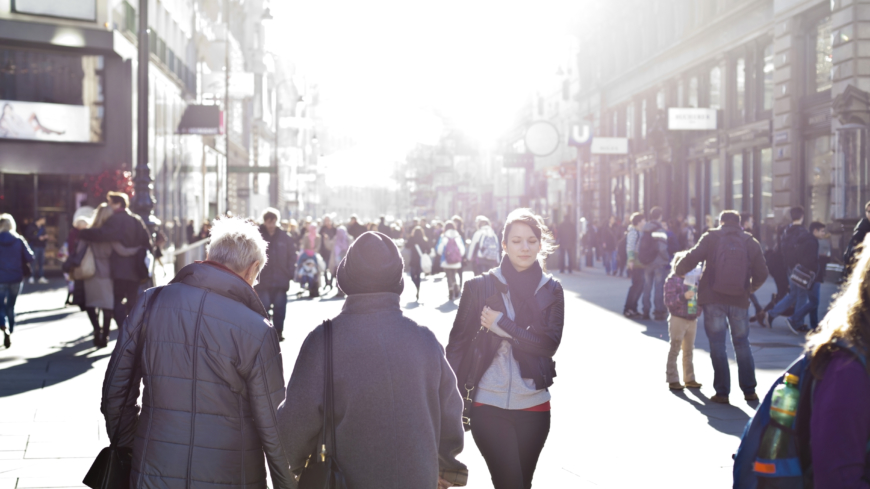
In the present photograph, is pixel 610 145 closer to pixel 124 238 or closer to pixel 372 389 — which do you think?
pixel 124 238

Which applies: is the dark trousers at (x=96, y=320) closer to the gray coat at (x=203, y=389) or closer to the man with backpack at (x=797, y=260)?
the gray coat at (x=203, y=389)

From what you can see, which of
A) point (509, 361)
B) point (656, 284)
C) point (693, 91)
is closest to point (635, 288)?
point (656, 284)

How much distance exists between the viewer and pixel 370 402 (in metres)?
3.37

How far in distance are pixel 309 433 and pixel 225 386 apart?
543 mm

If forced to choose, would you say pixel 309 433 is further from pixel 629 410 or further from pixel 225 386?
pixel 629 410

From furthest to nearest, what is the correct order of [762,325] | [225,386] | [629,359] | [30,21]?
[30,21], [762,325], [629,359], [225,386]

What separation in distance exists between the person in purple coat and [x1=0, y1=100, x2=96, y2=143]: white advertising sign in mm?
31007

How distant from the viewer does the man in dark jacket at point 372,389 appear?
3363 millimetres

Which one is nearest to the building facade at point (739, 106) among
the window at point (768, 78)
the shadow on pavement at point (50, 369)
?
the window at point (768, 78)

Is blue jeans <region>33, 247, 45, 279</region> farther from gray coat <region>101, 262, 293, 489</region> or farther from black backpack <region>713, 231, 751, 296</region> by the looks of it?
gray coat <region>101, 262, 293, 489</region>

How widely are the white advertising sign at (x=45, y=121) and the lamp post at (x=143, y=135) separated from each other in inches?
668

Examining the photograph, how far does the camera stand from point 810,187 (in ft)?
80.8

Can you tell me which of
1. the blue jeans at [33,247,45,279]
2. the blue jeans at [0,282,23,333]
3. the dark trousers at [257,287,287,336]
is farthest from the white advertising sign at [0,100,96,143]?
the dark trousers at [257,287,287,336]

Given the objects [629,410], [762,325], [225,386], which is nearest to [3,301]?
[629,410]
